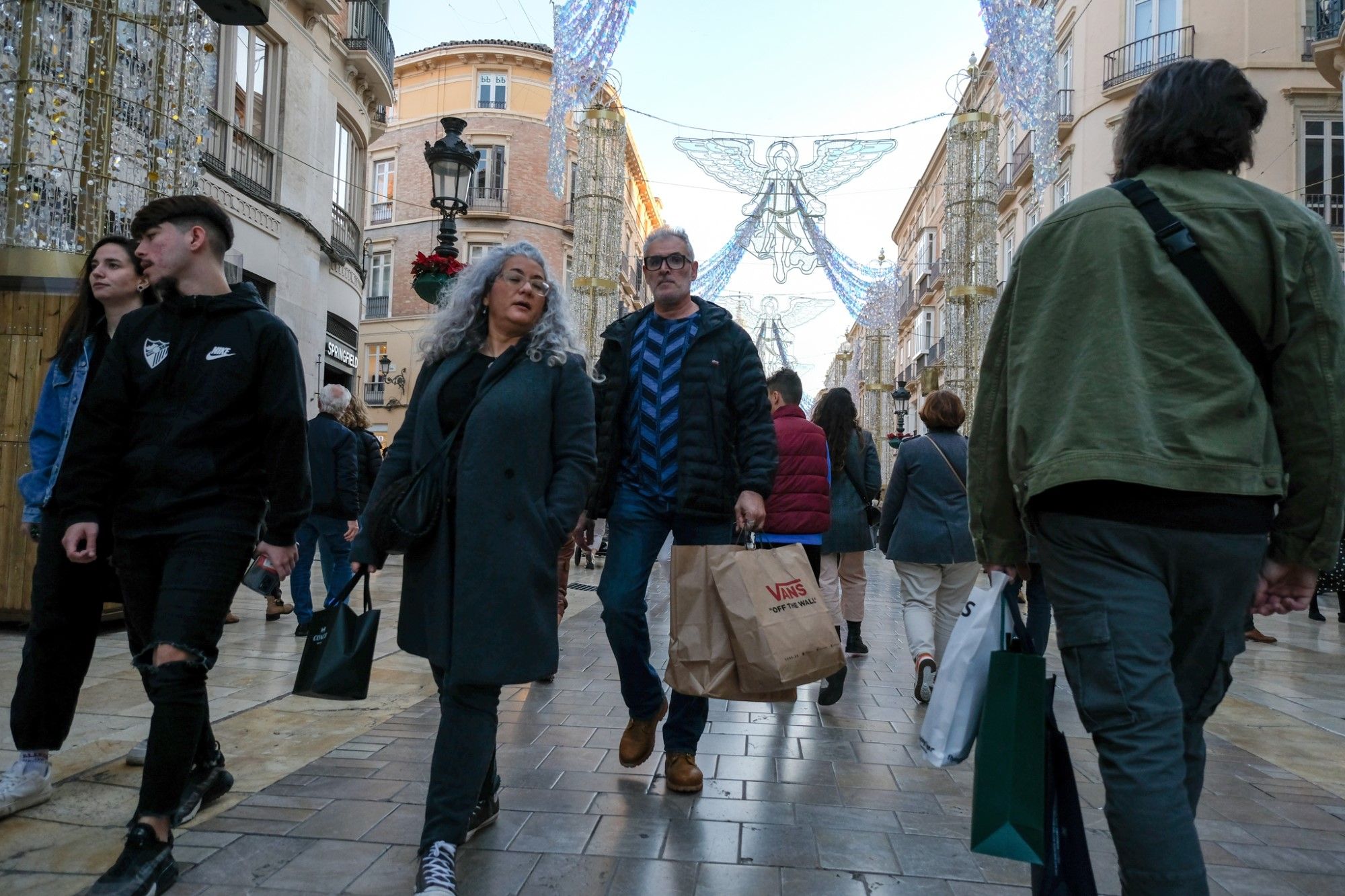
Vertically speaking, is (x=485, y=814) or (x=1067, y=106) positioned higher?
(x=1067, y=106)

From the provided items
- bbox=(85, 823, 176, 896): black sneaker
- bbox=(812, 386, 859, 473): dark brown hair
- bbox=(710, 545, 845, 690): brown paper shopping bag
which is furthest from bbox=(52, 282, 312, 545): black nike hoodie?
bbox=(812, 386, 859, 473): dark brown hair

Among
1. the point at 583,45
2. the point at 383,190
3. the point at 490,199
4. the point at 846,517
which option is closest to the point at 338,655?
the point at 846,517

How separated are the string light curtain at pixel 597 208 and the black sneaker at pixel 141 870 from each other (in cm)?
1477

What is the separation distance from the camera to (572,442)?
3133 mm

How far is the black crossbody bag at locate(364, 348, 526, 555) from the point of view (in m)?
2.94

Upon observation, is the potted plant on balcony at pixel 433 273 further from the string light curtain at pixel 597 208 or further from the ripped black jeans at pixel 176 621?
the string light curtain at pixel 597 208

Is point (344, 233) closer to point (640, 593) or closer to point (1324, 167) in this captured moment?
point (640, 593)

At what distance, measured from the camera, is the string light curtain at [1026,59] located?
13.0 m

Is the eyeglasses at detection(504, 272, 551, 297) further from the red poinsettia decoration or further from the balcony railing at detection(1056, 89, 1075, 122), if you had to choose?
the balcony railing at detection(1056, 89, 1075, 122)

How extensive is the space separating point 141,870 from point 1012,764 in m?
2.18

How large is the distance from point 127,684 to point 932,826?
4.12 m

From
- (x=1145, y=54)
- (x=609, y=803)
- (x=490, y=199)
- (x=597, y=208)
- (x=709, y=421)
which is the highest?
(x=1145, y=54)

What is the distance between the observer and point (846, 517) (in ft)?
24.3

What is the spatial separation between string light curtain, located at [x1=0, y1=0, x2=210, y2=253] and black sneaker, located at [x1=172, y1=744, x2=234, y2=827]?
17.3ft
